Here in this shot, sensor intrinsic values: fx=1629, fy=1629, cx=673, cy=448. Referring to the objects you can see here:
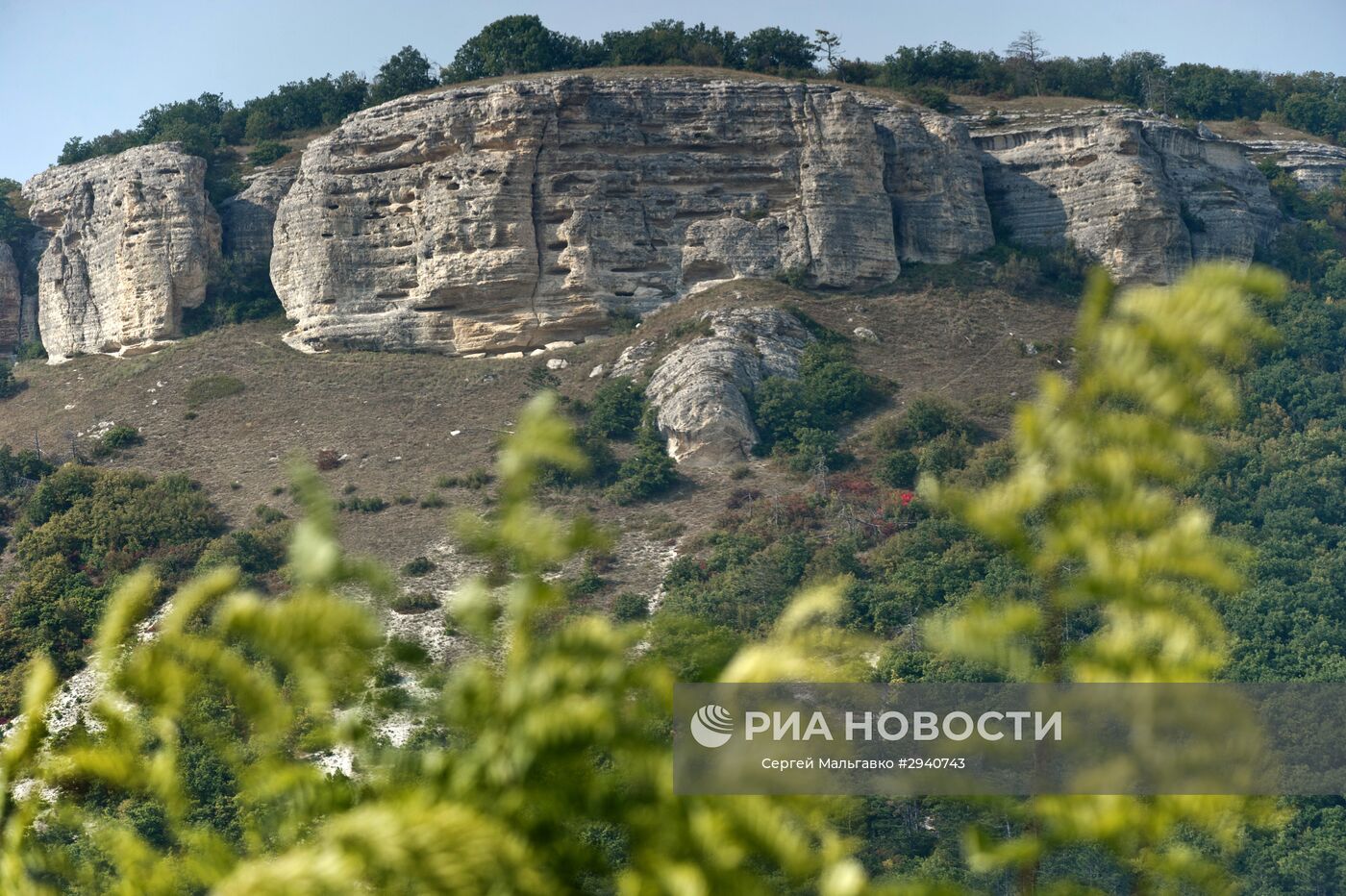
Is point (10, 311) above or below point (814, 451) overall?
above

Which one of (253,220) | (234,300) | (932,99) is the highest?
(932,99)

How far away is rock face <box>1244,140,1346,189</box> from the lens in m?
44.6

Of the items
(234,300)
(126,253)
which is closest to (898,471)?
(234,300)

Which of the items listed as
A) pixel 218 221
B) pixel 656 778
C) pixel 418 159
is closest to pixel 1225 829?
pixel 656 778

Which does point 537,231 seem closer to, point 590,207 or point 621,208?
point 590,207

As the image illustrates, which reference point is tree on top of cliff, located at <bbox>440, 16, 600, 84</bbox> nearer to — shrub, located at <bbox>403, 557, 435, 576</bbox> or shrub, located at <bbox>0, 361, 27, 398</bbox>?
shrub, located at <bbox>0, 361, 27, 398</bbox>

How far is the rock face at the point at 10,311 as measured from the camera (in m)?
45.0

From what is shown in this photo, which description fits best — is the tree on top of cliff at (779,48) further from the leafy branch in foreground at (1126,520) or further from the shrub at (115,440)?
the leafy branch in foreground at (1126,520)

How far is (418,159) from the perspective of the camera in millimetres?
39406

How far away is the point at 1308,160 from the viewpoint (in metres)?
45.2

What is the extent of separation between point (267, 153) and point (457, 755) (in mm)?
45016

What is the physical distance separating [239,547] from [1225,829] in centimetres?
2703

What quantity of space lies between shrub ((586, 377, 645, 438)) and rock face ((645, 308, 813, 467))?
347mm

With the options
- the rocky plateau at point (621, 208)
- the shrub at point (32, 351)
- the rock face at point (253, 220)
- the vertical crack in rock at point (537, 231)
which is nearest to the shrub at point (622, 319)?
the rocky plateau at point (621, 208)
